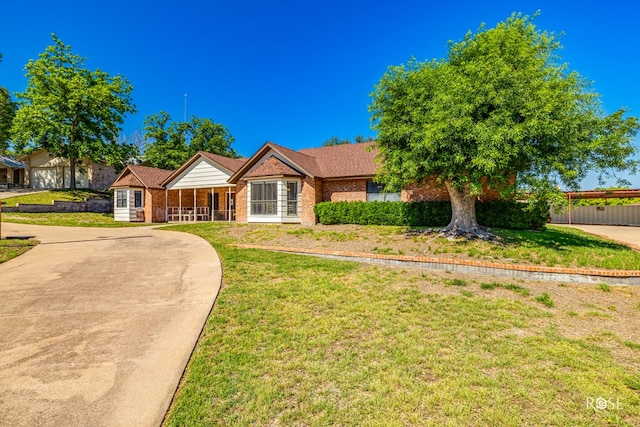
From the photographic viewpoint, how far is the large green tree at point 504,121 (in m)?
9.04

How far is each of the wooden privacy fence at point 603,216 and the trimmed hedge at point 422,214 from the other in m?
14.4

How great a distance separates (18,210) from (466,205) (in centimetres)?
2950

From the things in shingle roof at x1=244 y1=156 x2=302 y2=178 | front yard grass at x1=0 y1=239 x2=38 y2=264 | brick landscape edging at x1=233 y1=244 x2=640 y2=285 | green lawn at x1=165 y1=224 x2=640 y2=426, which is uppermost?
shingle roof at x1=244 y1=156 x2=302 y2=178

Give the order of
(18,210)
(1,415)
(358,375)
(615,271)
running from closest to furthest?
(1,415) → (358,375) → (615,271) → (18,210)

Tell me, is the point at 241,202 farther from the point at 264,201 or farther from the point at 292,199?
the point at 292,199

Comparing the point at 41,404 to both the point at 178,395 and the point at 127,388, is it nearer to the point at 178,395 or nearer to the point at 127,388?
the point at 127,388

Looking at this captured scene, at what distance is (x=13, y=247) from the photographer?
9930 millimetres

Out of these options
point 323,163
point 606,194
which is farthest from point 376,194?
point 606,194

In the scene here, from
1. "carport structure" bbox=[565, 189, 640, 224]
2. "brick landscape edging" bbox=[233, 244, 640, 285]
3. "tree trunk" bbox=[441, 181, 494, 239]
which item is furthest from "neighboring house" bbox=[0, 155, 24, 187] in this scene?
"carport structure" bbox=[565, 189, 640, 224]

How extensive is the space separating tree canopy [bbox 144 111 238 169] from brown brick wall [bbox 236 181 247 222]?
18.7 meters

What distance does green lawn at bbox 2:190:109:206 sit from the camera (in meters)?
24.6

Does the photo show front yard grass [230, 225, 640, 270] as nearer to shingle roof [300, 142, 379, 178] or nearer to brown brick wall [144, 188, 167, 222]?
shingle roof [300, 142, 379, 178]

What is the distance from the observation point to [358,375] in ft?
10.7

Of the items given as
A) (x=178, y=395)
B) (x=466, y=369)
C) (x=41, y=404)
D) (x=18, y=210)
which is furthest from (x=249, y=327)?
(x=18, y=210)
